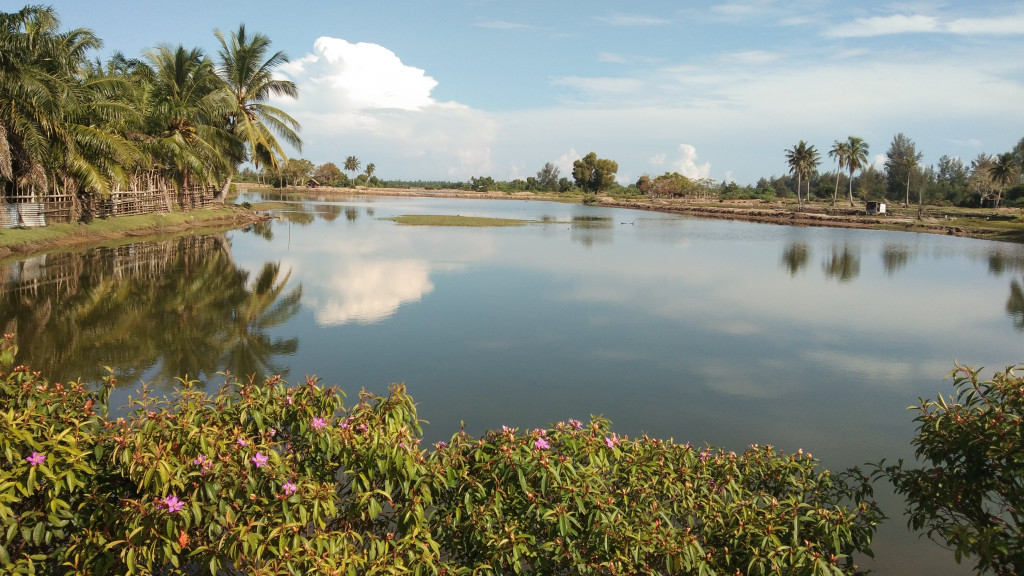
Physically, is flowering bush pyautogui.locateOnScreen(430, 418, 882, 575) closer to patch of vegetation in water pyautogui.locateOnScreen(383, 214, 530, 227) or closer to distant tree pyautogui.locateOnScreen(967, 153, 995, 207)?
patch of vegetation in water pyautogui.locateOnScreen(383, 214, 530, 227)

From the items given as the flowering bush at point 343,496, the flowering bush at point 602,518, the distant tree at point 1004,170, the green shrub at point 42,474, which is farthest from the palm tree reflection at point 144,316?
the distant tree at point 1004,170

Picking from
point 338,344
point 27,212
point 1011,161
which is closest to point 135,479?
point 338,344

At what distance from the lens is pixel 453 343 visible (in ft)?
33.8

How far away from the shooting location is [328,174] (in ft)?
362

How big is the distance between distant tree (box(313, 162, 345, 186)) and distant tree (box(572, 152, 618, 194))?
140 ft

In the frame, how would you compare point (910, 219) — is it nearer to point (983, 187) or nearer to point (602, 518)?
point (983, 187)

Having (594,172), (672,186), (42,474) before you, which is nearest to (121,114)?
(42,474)

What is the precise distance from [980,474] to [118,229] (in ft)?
90.1

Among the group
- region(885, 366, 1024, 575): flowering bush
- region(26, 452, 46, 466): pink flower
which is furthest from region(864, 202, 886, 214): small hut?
region(26, 452, 46, 466): pink flower

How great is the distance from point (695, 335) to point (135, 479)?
1003 cm

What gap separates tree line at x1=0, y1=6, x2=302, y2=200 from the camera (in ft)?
59.3

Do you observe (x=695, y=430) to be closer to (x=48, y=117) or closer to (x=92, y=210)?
(x=48, y=117)

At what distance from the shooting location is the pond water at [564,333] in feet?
24.4

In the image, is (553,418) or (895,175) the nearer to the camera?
(553,418)
